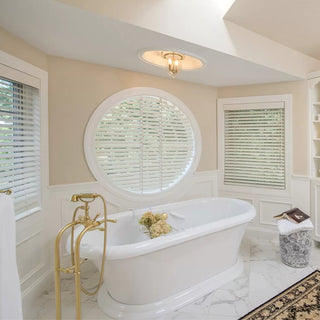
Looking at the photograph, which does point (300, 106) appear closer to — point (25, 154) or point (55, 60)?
point (55, 60)

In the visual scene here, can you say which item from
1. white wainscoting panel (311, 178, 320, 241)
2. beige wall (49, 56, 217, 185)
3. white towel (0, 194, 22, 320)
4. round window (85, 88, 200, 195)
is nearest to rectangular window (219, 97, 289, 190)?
white wainscoting panel (311, 178, 320, 241)

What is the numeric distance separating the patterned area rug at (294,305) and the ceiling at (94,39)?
2.28 m

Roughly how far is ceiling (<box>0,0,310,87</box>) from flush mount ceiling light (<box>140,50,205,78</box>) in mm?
82

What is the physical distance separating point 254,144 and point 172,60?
6.12ft

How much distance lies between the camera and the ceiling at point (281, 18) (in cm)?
203

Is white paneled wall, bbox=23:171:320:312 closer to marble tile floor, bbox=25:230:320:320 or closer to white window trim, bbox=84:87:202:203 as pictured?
white window trim, bbox=84:87:202:203

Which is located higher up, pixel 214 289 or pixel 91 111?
pixel 91 111

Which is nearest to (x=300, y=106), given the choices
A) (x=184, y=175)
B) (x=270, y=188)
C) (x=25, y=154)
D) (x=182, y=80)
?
(x=270, y=188)

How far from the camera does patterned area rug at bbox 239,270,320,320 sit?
1.78 meters

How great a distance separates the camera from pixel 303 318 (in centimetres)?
176

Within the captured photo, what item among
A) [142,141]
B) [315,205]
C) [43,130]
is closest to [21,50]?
[43,130]

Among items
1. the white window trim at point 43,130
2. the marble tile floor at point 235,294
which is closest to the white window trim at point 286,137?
the marble tile floor at point 235,294

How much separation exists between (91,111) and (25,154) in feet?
2.63

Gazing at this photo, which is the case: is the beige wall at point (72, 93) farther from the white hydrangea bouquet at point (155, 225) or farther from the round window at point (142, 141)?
the white hydrangea bouquet at point (155, 225)
